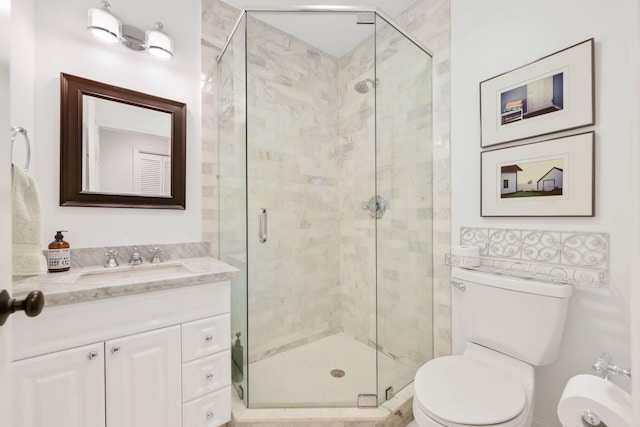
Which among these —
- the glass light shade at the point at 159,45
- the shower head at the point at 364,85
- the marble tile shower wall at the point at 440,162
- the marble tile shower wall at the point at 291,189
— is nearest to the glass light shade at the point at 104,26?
the glass light shade at the point at 159,45

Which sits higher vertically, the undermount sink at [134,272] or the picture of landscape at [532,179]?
the picture of landscape at [532,179]

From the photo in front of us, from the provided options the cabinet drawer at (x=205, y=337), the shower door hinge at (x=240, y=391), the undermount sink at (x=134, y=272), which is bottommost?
the shower door hinge at (x=240, y=391)

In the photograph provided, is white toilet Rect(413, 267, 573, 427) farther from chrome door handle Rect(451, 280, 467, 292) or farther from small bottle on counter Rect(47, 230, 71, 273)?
small bottle on counter Rect(47, 230, 71, 273)

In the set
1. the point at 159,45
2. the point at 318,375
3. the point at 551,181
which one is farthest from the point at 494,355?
the point at 159,45

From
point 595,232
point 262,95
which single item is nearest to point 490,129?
point 595,232

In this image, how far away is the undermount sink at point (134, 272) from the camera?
1381mm

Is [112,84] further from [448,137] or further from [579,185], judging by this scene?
[579,185]

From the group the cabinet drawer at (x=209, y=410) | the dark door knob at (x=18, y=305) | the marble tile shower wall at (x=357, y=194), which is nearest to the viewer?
the dark door knob at (x=18, y=305)

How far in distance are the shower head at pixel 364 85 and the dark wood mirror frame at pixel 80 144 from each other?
4.15 ft

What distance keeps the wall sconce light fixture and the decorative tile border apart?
2156mm

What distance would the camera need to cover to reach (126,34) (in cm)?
161

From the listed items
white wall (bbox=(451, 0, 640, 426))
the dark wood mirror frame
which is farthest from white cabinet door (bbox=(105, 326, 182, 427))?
white wall (bbox=(451, 0, 640, 426))

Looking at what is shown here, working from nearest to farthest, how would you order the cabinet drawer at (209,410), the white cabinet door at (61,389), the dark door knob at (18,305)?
1. the dark door knob at (18,305)
2. the white cabinet door at (61,389)
3. the cabinet drawer at (209,410)

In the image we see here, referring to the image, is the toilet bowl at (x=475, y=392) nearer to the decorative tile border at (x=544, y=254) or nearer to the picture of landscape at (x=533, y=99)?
the decorative tile border at (x=544, y=254)
